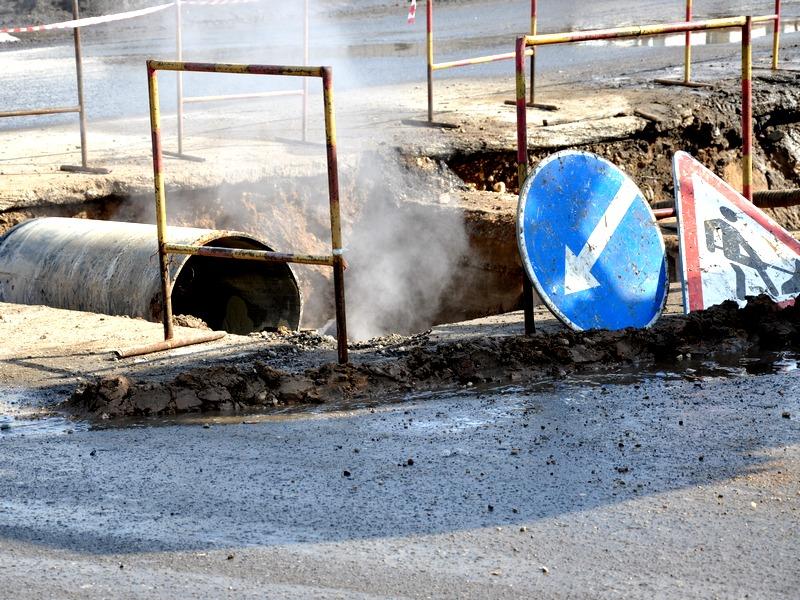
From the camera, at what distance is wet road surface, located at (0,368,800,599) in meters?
3.44

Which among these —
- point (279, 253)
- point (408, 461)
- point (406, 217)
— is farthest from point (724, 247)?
point (406, 217)

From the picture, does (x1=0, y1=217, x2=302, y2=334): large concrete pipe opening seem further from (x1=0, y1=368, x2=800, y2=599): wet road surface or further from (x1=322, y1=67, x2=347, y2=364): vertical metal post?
(x1=0, y1=368, x2=800, y2=599): wet road surface

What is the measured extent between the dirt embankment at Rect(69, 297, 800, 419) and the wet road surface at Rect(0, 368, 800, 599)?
0.81 feet

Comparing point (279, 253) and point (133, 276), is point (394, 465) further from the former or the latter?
point (133, 276)

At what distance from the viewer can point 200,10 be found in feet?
89.5

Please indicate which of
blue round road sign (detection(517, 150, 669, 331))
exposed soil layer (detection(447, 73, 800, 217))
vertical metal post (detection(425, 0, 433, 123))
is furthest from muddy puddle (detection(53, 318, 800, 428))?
vertical metal post (detection(425, 0, 433, 123))

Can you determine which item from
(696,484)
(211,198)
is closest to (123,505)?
(696,484)

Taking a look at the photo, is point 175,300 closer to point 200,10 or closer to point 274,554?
point 274,554

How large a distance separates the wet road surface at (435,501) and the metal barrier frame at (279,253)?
33.5 inches

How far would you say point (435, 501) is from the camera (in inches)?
159

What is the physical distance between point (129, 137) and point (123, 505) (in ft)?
26.1

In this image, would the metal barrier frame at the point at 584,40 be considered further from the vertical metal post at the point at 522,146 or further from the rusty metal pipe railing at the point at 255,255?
the rusty metal pipe railing at the point at 255,255

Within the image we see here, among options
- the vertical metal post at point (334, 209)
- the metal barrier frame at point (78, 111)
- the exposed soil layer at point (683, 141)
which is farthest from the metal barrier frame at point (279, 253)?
the exposed soil layer at point (683, 141)

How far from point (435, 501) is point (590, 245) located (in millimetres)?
2654
